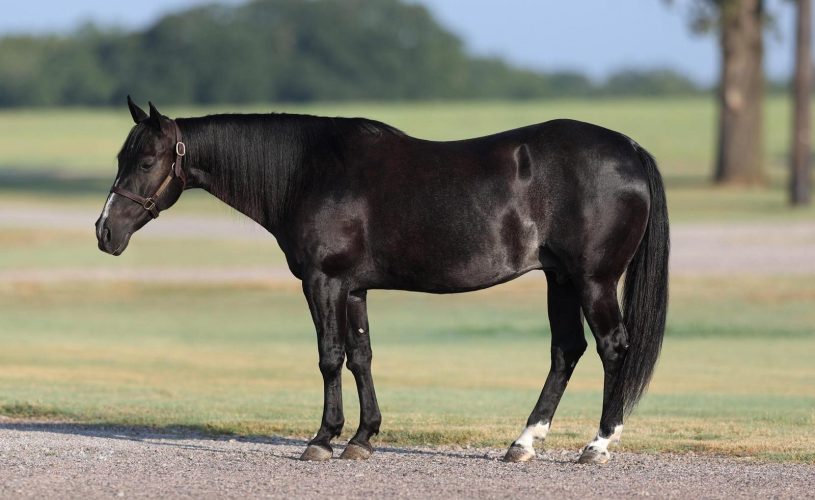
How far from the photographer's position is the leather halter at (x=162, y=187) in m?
9.39

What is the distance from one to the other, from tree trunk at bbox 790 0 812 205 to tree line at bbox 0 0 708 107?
7214 centimetres

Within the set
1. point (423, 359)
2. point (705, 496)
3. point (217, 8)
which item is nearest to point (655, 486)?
point (705, 496)

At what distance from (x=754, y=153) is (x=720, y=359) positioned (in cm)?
3582

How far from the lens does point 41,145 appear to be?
82625 mm

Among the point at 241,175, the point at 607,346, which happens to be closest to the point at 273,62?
the point at 241,175

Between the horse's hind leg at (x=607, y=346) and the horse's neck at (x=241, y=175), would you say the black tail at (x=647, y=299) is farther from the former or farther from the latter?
the horse's neck at (x=241, y=175)

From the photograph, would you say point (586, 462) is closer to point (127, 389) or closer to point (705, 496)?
point (705, 496)

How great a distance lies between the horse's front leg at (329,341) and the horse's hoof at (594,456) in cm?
151

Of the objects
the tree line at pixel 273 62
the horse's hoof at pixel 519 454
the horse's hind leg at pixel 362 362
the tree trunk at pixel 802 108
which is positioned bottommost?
the horse's hoof at pixel 519 454

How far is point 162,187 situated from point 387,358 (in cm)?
849

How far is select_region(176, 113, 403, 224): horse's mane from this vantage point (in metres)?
9.50

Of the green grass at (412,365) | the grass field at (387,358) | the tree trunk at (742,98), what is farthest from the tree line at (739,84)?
the green grass at (412,365)

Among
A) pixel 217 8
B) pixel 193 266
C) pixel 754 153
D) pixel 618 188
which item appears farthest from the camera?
pixel 217 8

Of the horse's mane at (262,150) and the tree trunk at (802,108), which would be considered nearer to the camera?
the horse's mane at (262,150)
